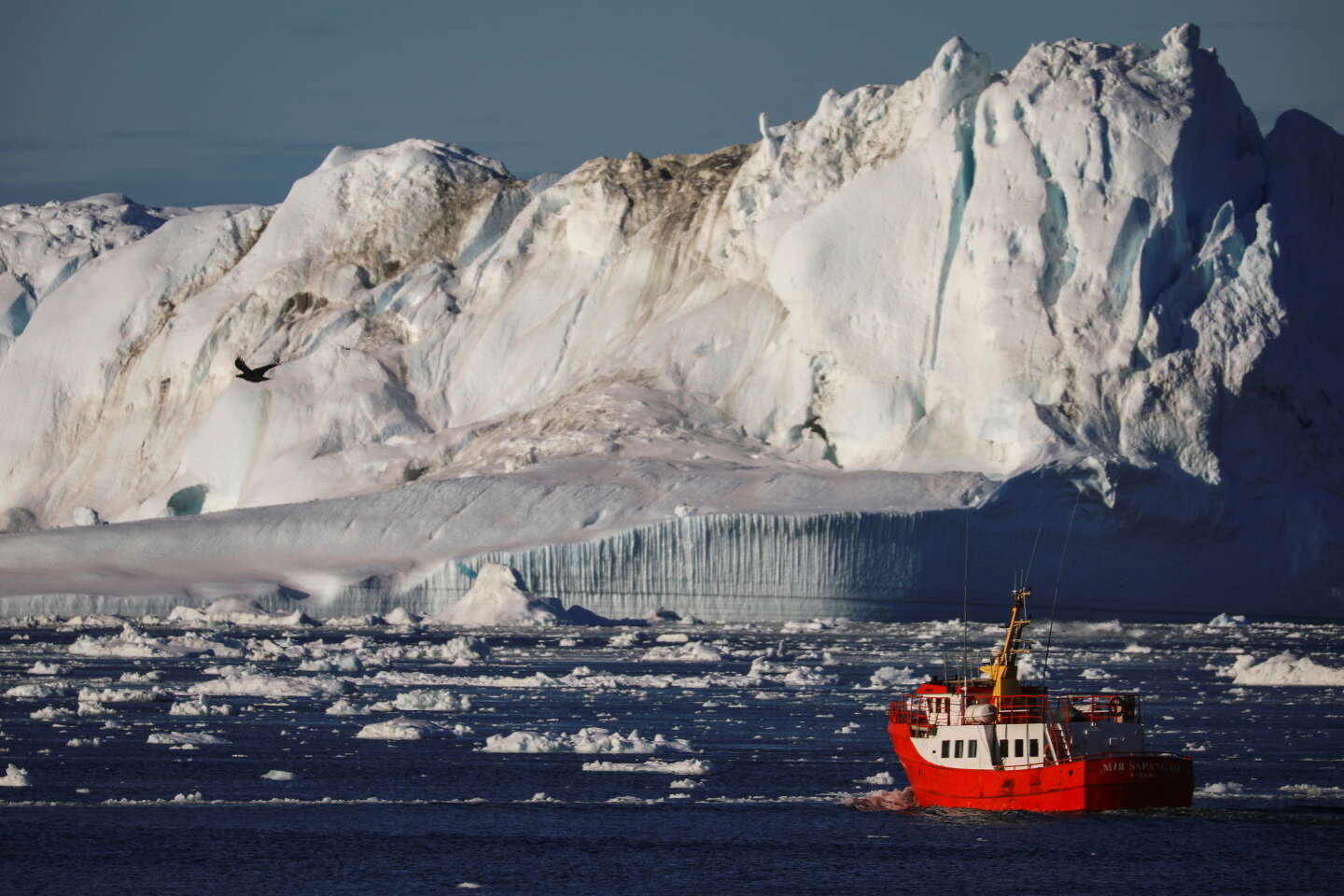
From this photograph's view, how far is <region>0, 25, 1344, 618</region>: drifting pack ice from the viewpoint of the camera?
52.6 meters

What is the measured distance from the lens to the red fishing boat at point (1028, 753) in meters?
25.1

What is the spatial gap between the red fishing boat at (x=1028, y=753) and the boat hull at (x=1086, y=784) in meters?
0.01

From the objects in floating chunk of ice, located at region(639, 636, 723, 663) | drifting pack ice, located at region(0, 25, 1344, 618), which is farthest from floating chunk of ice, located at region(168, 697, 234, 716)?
drifting pack ice, located at region(0, 25, 1344, 618)

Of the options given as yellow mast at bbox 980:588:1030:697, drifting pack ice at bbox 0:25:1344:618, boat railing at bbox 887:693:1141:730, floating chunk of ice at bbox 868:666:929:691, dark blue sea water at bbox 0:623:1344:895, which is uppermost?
drifting pack ice at bbox 0:25:1344:618

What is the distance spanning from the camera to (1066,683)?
3703 cm

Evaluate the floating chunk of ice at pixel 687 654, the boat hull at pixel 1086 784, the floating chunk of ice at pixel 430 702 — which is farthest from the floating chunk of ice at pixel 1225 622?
the boat hull at pixel 1086 784

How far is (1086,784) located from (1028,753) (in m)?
0.75

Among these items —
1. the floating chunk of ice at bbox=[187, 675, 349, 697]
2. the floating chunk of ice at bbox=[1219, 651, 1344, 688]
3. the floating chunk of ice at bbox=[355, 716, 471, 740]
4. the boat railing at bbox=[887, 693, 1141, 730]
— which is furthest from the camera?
the floating chunk of ice at bbox=[1219, 651, 1344, 688]

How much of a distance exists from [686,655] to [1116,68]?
70.5ft

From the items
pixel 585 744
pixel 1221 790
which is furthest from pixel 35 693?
pixel 1221 790

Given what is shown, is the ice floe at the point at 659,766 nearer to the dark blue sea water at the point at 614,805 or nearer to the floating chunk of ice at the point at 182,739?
the dark blue sea water at the point at 614,805

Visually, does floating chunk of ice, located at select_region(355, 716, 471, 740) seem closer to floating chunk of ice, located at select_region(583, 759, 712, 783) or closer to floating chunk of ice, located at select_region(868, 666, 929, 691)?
floating chunk of ice, located at select_region(583, 759, 712, 783)

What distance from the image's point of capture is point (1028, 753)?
25406 millimetres

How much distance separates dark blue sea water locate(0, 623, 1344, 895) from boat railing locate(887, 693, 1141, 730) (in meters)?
1.06
